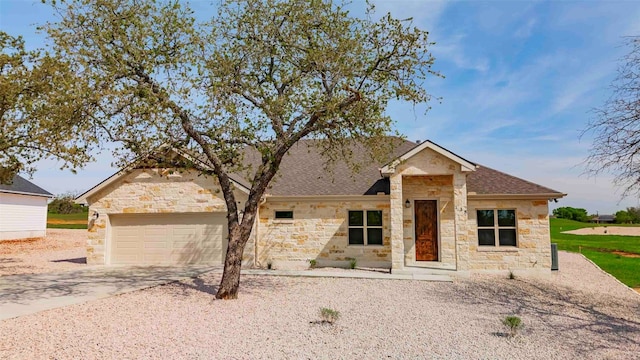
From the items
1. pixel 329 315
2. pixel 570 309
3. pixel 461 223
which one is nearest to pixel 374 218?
pixel 461 223

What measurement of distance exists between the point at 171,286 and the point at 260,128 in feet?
18.0

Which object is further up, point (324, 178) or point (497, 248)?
point (324, 178)

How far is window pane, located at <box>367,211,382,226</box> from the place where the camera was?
1614cm

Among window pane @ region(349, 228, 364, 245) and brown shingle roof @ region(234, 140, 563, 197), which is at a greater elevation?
brown shingle roof @ region(234, 140, 563, 197)

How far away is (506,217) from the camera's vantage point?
15.2m

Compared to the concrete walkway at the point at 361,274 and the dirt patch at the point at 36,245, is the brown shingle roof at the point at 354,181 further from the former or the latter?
the dirt patch at the point at 36,245

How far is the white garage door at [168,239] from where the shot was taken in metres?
16.6

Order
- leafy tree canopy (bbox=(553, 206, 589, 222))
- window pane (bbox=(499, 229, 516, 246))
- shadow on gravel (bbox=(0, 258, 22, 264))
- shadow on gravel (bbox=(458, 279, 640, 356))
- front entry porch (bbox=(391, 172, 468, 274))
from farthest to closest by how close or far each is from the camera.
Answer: leafy tree canopy (bbox=(553, 206, 589, 222)), shadow on gravel (bbox=(0, 258, 22, 264)), front entry porch (bbox=(391, 172, 468, 274)), window pane (bbox=(499, 229, 516, 246)), shadow on gravel (bbox=(458, 279, 640, 356))

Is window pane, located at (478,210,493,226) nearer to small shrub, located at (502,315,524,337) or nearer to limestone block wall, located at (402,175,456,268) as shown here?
limestone block wall, located at (402,175,456,268)

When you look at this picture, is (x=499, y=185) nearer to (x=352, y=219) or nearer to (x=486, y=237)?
(x=486, y=237)

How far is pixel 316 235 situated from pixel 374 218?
249 centimetres

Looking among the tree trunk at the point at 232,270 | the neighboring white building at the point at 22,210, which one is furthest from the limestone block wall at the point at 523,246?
the neighboring white building at the point at 22,210

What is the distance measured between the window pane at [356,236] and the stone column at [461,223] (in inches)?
150

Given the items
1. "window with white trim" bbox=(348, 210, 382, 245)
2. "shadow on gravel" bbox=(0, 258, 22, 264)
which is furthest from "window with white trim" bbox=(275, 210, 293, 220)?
"shadow on gravel" bbox=(0, 258, 22, 264)
